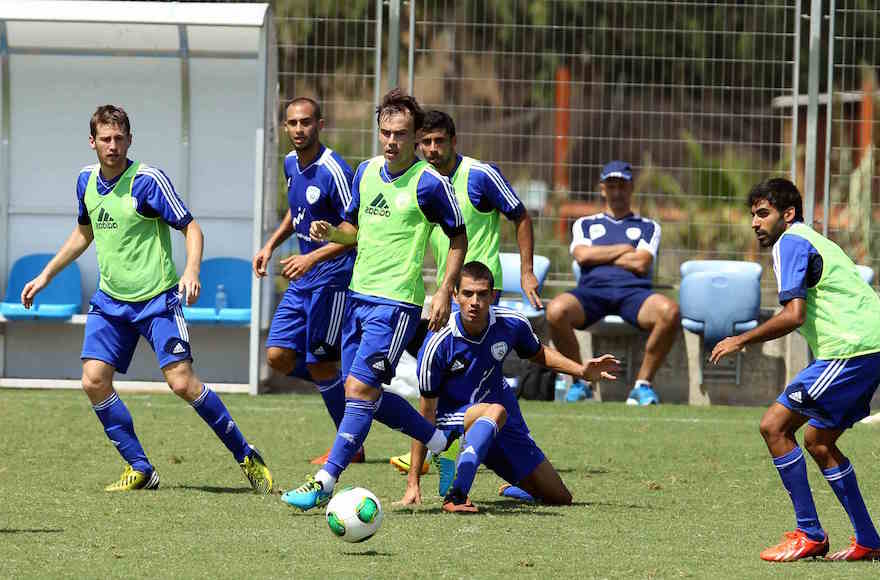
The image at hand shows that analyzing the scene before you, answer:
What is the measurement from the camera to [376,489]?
25.6ft

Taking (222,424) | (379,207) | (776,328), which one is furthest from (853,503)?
(222,424)

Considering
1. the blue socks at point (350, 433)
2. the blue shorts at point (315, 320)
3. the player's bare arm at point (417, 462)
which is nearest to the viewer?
the blue socks at point (350, 433)

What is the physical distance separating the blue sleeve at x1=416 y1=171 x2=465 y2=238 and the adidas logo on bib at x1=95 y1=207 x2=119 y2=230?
162cm

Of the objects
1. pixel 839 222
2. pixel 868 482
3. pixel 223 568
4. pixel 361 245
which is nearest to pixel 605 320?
pixel 839 222

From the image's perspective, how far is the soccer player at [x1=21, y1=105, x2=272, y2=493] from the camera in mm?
7586

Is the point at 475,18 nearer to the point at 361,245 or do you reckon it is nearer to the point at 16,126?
→ the point at 16,126

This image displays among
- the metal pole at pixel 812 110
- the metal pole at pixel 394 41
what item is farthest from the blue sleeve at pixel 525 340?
the metal pole at pixel 812 110

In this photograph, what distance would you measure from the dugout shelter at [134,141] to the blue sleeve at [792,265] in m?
7.37

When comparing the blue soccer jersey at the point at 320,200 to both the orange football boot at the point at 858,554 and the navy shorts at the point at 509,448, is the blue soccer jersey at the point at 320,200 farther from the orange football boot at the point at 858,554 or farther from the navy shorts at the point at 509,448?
the orange football boot at the point at 858,554

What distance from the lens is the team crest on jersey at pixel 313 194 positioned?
8.41 meters

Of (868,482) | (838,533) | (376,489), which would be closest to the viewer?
(838,533)

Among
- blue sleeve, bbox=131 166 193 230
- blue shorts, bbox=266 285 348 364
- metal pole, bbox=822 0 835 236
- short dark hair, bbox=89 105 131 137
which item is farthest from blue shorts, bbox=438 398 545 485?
metal pole, bbox=822 0 835 236

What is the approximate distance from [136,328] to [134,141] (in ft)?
19.1

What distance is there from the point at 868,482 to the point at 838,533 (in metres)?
1.71
